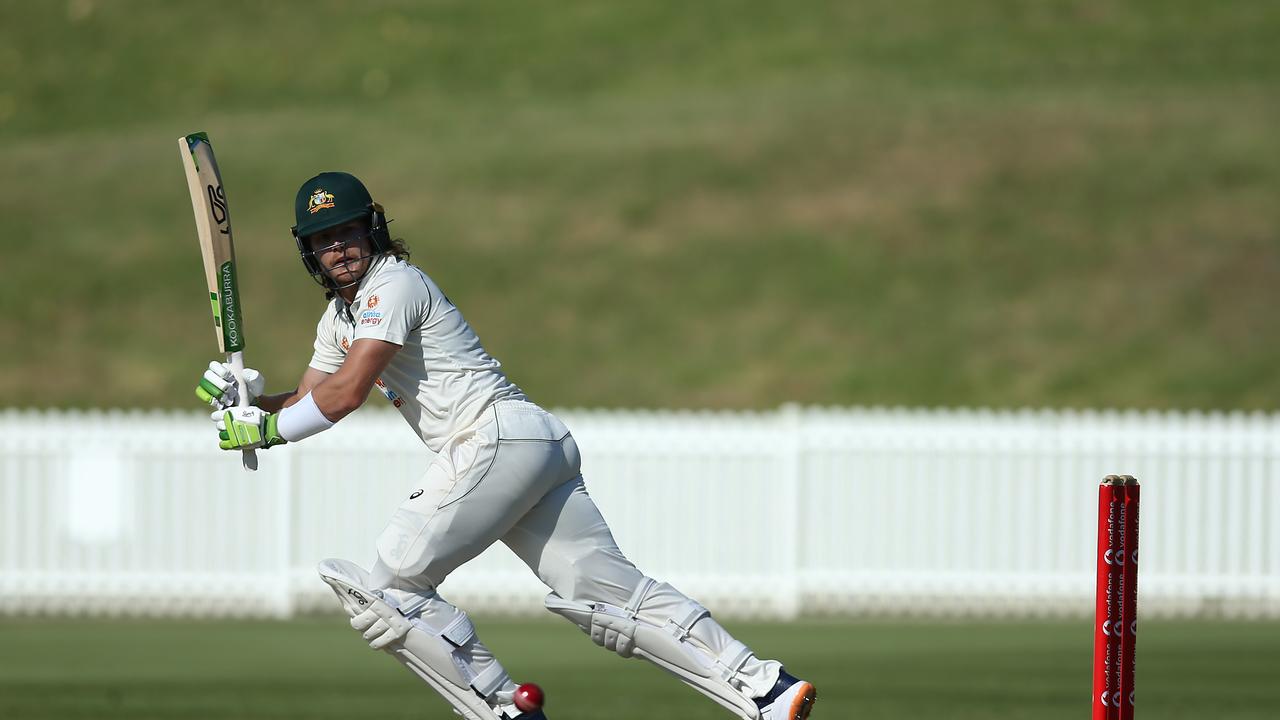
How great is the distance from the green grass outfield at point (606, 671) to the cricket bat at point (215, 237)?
2585mm

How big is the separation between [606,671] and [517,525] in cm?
468

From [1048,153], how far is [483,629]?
61.4 feet

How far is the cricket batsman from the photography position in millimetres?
5969

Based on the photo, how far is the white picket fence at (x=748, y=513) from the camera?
14.3 metres

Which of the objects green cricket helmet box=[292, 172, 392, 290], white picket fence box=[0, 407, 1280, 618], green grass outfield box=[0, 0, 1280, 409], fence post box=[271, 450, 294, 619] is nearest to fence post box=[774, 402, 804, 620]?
white picket fence box=[0, 407, 1280, 618]

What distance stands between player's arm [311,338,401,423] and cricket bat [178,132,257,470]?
678 millimetres

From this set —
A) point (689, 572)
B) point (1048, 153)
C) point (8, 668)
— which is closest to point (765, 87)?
point (1048, 153)

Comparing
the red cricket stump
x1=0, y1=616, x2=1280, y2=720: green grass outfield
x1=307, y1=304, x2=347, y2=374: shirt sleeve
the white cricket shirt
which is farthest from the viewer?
x1=0, y1=616, x2=1280, y2=720: green grass outfield

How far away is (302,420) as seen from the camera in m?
6.03

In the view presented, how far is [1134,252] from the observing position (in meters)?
26.7

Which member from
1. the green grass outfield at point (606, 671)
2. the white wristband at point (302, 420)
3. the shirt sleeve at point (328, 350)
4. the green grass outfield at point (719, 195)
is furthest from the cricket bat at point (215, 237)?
the green grass outfield at point (719, 195)

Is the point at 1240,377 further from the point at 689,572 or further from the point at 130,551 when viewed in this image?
the point at 130,551

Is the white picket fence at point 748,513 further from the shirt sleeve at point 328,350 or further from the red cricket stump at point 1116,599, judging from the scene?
the red cricket stump at point 1116,599

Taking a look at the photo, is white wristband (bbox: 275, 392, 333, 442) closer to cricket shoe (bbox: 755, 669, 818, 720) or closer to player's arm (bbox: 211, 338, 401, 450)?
player's arm (bbox: 211, 338, 401, 450)
